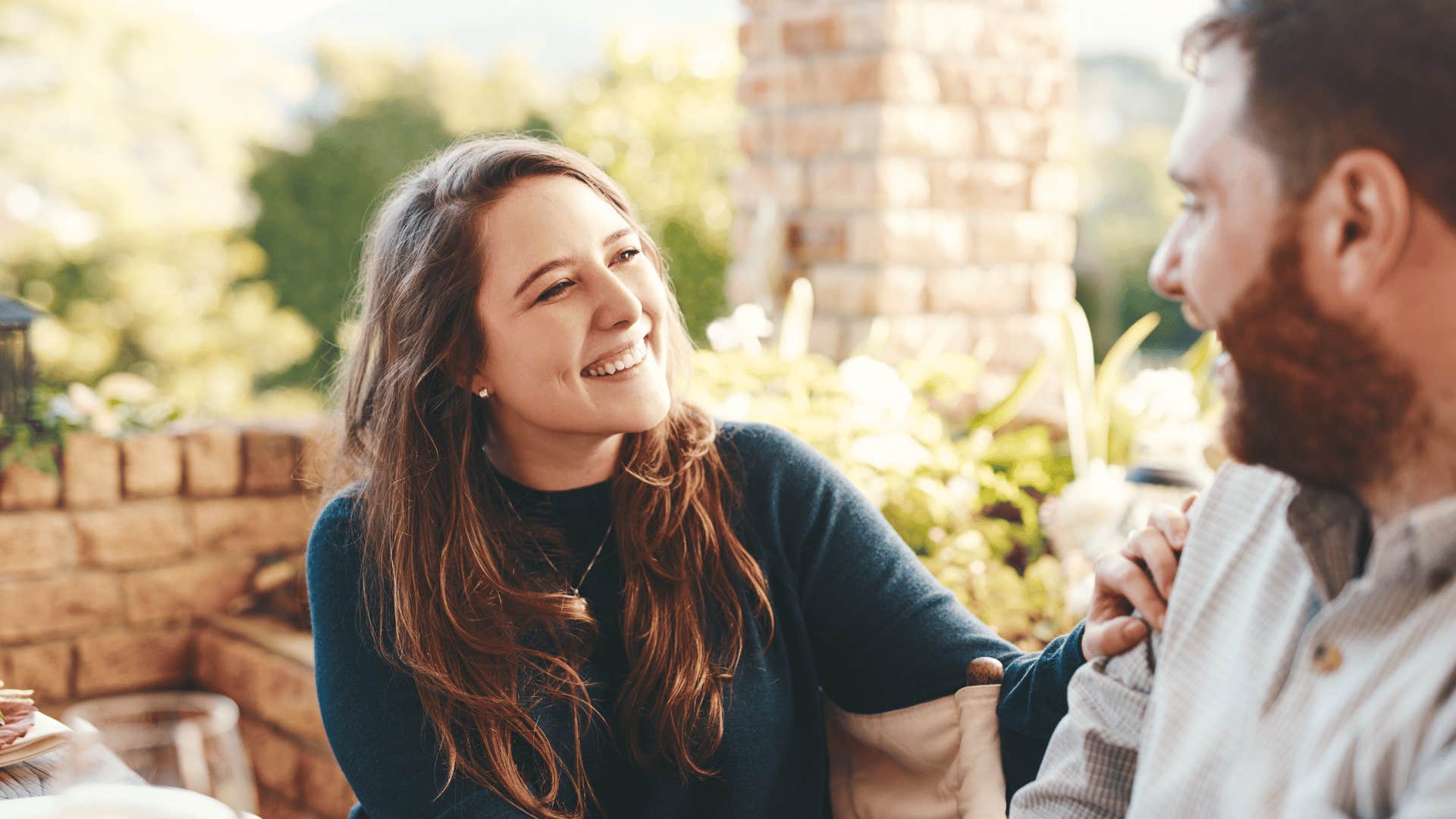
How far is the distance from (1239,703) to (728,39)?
19.5 m

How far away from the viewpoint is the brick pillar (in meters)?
3.19

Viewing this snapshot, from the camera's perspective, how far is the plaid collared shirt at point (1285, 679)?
2.32ft

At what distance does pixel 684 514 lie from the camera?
1575mm

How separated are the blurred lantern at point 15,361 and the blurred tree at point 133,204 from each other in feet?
40.9

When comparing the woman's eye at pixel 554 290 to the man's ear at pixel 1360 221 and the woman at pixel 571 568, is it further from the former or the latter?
the man's ear at pixel 1360 221

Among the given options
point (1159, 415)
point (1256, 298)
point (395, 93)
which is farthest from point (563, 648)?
point (395, 93)

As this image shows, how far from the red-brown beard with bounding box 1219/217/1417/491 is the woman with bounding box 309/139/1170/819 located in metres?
0.63

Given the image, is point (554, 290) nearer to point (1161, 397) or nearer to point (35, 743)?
point (35, 743)

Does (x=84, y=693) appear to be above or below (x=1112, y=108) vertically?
below

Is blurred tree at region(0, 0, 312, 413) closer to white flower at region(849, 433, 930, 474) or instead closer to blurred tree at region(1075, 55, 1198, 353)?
blurred tree at region(1075, 55, 1198, 353)

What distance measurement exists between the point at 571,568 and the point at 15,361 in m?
2.12

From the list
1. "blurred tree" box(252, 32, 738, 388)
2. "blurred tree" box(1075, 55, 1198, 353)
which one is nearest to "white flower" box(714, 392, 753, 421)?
"blurred tree" box(252, 32, 738, 388)

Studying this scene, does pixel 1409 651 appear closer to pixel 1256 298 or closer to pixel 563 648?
pixel 1256 298

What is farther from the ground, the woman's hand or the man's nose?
the man's nose
